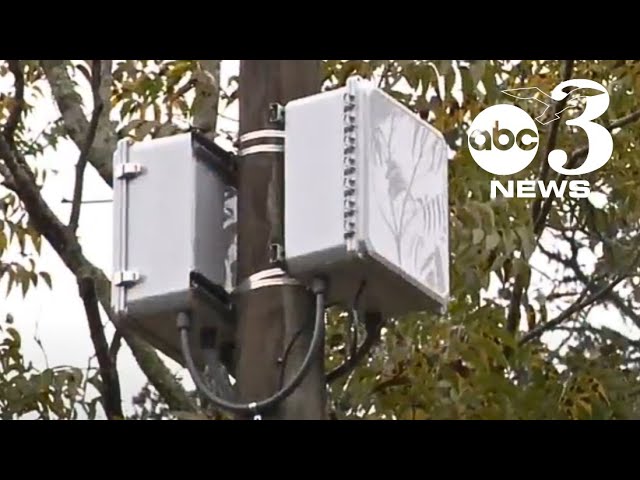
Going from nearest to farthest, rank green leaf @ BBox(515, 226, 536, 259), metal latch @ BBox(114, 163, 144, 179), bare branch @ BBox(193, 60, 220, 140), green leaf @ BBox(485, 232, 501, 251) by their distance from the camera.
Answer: metal latch @ BBox(114, 163, 144, 179)
green leaf @ BBox(485, 232, 501, 251)
green leaf @ BBox(515, 226, 536, 259)
bare branch @ BBox(193, 60, 220, 140)

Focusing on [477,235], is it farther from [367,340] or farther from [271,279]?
[271,279]

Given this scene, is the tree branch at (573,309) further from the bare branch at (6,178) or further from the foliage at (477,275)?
the bare branch at (6,178)

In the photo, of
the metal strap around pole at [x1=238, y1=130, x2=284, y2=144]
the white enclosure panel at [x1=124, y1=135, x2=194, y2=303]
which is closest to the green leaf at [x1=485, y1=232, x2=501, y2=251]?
the metal strap around pole at [x1=238, y1=130, x2=284, y2=144]

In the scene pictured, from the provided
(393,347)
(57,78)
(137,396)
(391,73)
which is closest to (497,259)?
(393,347)

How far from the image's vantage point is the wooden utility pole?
4438mm

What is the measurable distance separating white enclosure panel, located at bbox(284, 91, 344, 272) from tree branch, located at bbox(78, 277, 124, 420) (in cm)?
254

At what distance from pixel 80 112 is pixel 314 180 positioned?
368 cm

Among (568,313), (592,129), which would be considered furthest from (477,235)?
(568,313)

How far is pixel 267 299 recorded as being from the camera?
Answer: 449 cm

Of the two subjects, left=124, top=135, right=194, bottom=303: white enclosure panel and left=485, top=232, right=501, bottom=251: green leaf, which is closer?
left=124, top=135, right=194, bottom=303: white enclosure panel

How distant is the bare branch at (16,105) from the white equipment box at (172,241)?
294 cm

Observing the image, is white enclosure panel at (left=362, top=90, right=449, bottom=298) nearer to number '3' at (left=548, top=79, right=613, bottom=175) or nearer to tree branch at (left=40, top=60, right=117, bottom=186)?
number '3' at (left=548, top=79, right=613, bottom=175)
